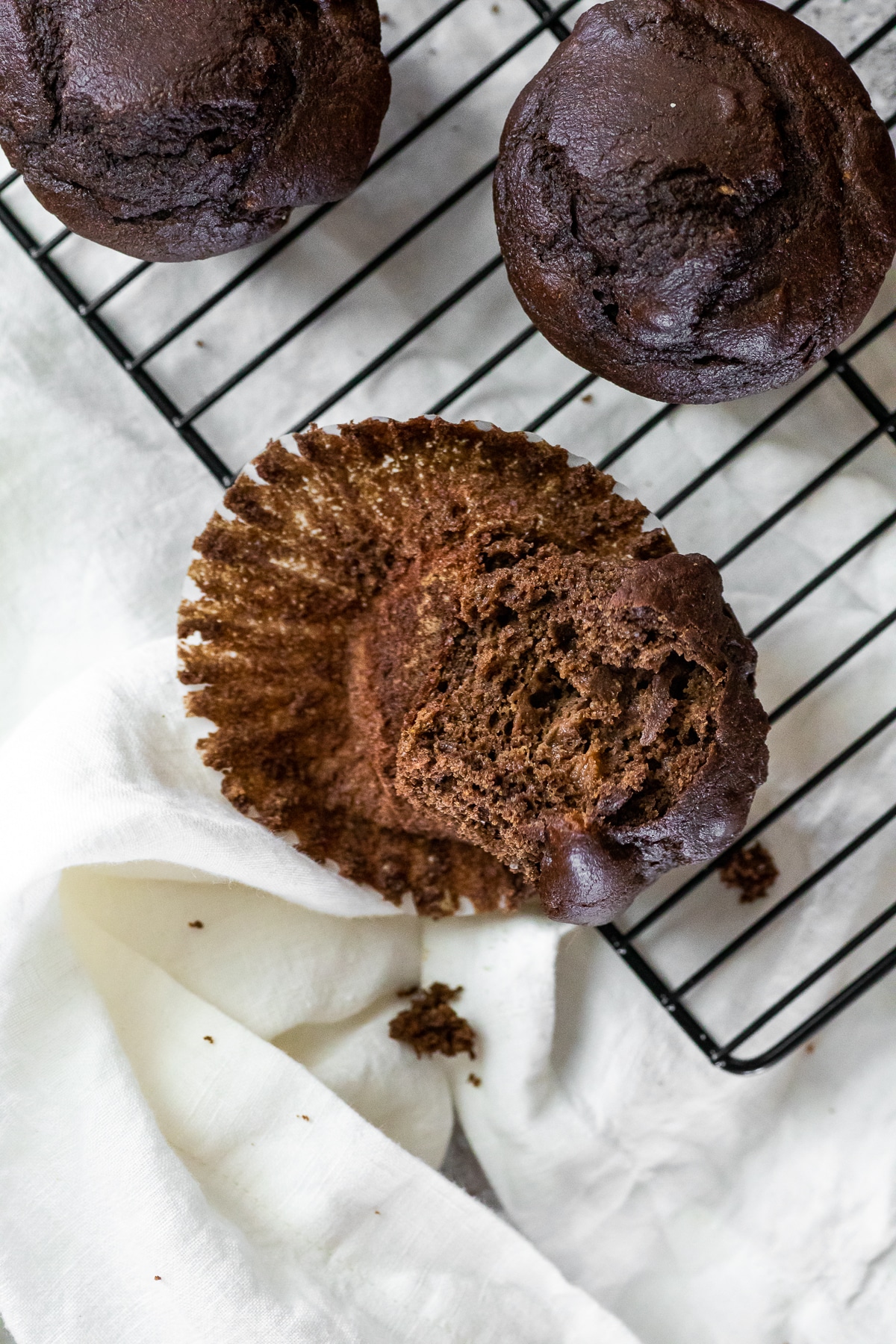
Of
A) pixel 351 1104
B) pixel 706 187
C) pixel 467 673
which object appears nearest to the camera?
pixel 706 187

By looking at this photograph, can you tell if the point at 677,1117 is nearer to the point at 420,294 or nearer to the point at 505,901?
the point at 505,901

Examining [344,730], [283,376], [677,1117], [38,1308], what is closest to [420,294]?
[283,376]

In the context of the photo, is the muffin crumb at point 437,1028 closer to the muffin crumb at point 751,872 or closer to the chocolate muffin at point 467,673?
the chocolate muffin at point 467,673

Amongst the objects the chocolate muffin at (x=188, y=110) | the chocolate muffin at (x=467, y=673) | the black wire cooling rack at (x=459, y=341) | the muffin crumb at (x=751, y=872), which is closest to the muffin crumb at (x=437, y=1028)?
the chocolate muffin at (x=467, y=673)

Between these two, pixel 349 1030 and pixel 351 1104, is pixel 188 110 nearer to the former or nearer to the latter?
pixel 349 1030

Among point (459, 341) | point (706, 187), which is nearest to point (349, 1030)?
point (459, 341)

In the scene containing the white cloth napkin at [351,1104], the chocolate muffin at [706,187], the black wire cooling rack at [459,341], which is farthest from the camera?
the black wire cooling rack at [459,341]

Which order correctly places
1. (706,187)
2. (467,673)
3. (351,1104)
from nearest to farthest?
(706,187), (467,673), (351,1104)
